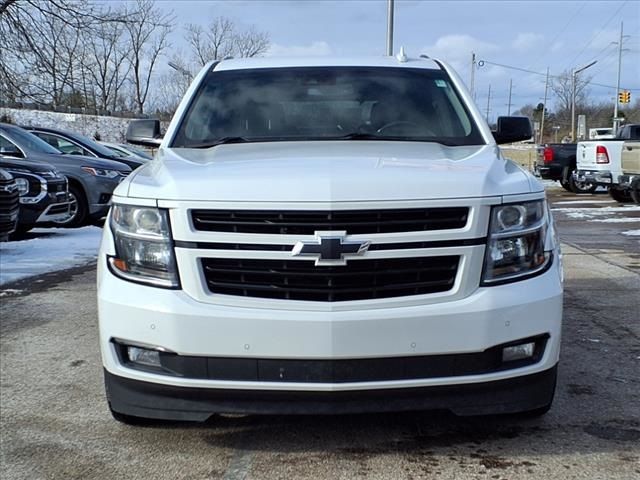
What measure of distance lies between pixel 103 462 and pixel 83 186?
9550 mm

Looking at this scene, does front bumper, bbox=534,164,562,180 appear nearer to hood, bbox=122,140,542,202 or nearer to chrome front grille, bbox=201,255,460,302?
hood, bbox=122,140,542,202

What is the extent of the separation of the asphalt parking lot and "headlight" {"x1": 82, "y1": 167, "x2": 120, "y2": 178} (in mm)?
7754

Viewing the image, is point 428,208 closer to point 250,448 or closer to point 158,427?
point 250,448

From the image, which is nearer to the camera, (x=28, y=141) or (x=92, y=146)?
(x=28, y=141)

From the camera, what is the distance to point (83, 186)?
12.2 metres

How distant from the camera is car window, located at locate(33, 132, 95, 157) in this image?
13719mm

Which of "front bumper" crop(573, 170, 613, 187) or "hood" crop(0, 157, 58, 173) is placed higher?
"hood" crop(0, 157, 58, 173)

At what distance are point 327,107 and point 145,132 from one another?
4.25 feet

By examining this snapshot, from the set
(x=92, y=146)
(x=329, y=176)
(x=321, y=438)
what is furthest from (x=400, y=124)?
(x=92, y=146)

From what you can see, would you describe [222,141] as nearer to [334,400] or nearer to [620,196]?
[334,400]

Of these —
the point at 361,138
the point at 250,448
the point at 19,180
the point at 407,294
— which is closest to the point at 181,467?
the point at 250,448

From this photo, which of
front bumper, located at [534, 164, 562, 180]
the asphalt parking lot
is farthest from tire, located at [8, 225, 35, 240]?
front bumper, located at [534, 164, 562, 180]

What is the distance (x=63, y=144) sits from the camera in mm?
14266

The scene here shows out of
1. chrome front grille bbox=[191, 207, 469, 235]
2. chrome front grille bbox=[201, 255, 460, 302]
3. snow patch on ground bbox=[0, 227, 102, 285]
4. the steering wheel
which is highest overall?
the steering wheel
